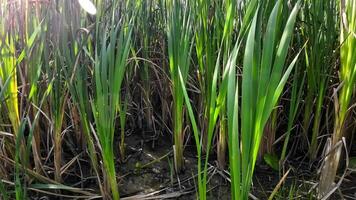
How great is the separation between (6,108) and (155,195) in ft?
1.32

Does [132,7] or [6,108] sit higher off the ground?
[132,7]

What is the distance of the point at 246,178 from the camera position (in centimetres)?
66

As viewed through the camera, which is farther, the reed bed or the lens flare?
the reed bed

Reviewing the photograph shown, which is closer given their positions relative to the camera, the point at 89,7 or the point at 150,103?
the point at 89,7

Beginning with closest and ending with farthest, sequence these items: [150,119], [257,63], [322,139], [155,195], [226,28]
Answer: [257,63], [226,28], [155,195], [322,139], [150,119]

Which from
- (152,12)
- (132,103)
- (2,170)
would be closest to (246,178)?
(2,170)

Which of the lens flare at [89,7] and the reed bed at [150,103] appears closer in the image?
the lens flare at [89,7]

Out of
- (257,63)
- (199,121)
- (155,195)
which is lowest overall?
(155,195)

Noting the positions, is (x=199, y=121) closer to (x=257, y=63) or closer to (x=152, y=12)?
(x=152, y=12)

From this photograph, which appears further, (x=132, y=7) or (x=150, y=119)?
(x=150, y=119)

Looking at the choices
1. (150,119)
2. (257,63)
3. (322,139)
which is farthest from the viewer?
(150,119)

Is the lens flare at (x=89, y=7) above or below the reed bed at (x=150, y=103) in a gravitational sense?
above

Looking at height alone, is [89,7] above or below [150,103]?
above

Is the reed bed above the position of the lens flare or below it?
below
